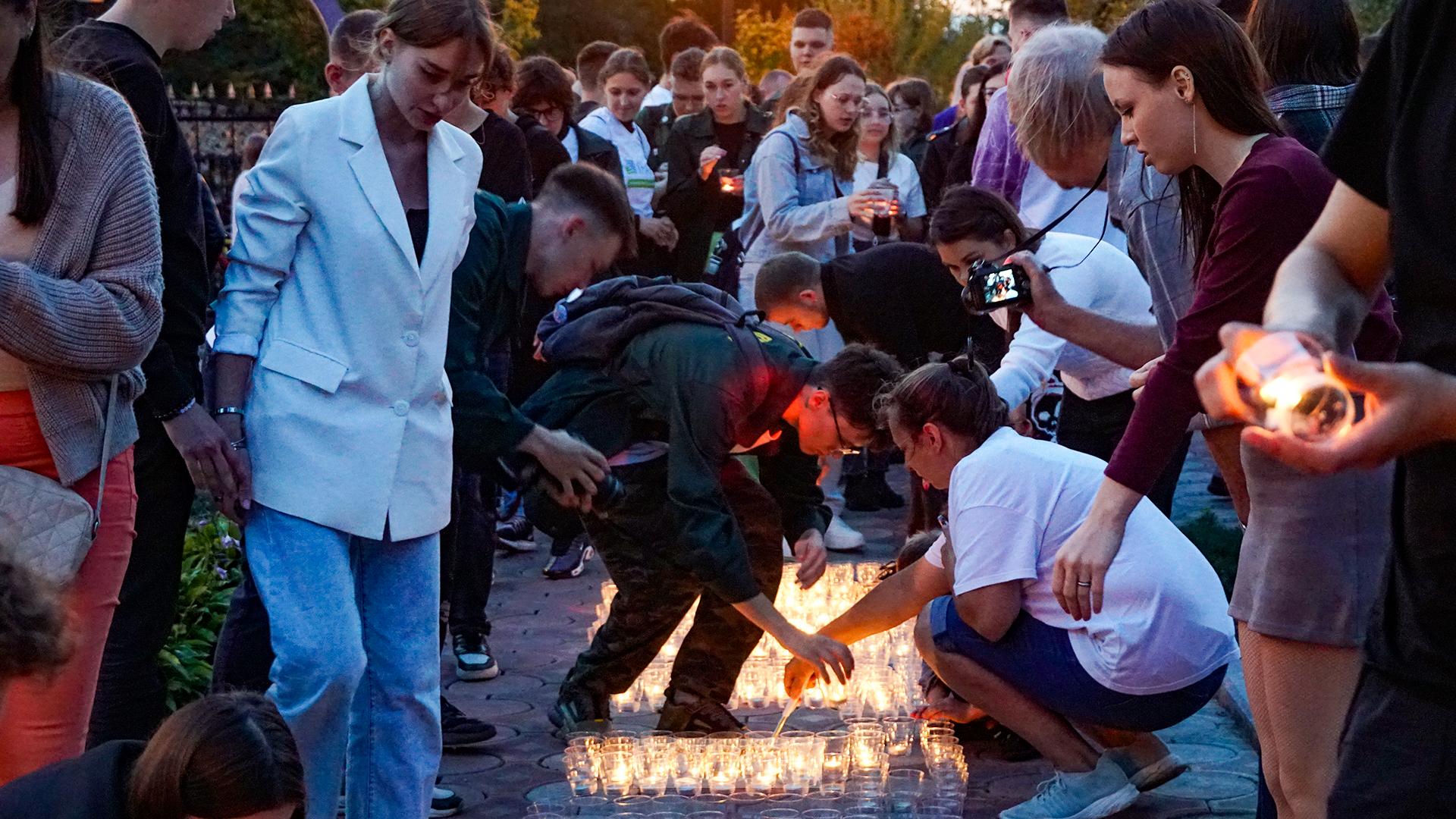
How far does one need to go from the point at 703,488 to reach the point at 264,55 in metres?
26.2

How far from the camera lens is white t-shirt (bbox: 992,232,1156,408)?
518 cm

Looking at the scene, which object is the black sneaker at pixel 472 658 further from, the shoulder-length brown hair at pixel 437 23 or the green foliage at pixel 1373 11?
the green foliage at pixel 1373 11

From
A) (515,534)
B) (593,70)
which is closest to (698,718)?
(515,534)

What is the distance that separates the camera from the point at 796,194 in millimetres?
8336

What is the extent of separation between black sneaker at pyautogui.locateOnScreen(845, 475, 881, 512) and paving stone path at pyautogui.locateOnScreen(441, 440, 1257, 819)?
2307mm

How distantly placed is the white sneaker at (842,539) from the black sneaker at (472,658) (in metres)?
2.49

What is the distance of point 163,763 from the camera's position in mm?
2623

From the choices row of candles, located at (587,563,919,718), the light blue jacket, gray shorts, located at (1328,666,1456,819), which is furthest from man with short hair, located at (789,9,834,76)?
gray shorts, located at (1328,666,1456,819)

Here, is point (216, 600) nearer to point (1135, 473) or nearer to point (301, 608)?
point (301, 608)

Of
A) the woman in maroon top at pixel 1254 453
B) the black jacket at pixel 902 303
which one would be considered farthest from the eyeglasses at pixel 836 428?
the woman in maroon top at pixel 1254 453

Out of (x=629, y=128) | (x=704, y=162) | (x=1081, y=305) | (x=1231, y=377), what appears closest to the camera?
(x=1231, y=377)

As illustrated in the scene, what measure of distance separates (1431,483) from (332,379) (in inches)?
92.3

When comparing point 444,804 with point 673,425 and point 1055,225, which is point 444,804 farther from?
point 1055,225

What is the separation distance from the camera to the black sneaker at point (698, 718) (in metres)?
5.42
